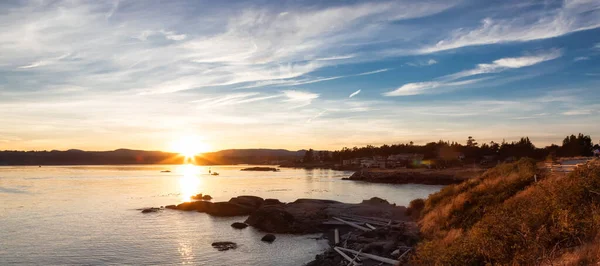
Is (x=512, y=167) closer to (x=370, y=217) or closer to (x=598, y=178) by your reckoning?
(x=370, y=217)

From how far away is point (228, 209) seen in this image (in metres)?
46.8

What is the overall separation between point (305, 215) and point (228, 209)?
40.4ft

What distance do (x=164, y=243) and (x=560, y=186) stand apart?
2554 centimetres

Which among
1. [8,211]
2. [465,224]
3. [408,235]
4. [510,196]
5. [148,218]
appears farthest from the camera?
[8,211]

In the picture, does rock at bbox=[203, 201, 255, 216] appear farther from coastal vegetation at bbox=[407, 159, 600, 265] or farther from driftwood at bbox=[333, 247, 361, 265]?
coastal vegetation at bbox=[407, 159, 600, 265]

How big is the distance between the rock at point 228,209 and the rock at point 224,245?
15.9m

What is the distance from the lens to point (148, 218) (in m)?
43.8

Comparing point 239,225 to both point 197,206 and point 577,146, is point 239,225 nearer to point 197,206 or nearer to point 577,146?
point 197,206

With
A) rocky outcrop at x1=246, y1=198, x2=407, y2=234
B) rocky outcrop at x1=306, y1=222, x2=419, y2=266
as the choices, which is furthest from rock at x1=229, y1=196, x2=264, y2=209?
rocky outcrop at x1=306, y1=222, x2=419, y2=266

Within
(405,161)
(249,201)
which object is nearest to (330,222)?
(249,201)

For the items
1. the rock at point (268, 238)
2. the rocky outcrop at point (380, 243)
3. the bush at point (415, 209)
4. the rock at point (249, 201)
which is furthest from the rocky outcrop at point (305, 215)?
the rock at point (249, 201)

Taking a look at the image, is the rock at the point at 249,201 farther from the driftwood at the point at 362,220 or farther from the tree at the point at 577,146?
the tree at the point at 577,146

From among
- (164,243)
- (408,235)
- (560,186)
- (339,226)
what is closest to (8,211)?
(164,243)

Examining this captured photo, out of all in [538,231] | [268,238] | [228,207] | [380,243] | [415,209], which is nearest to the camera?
[538,231]
